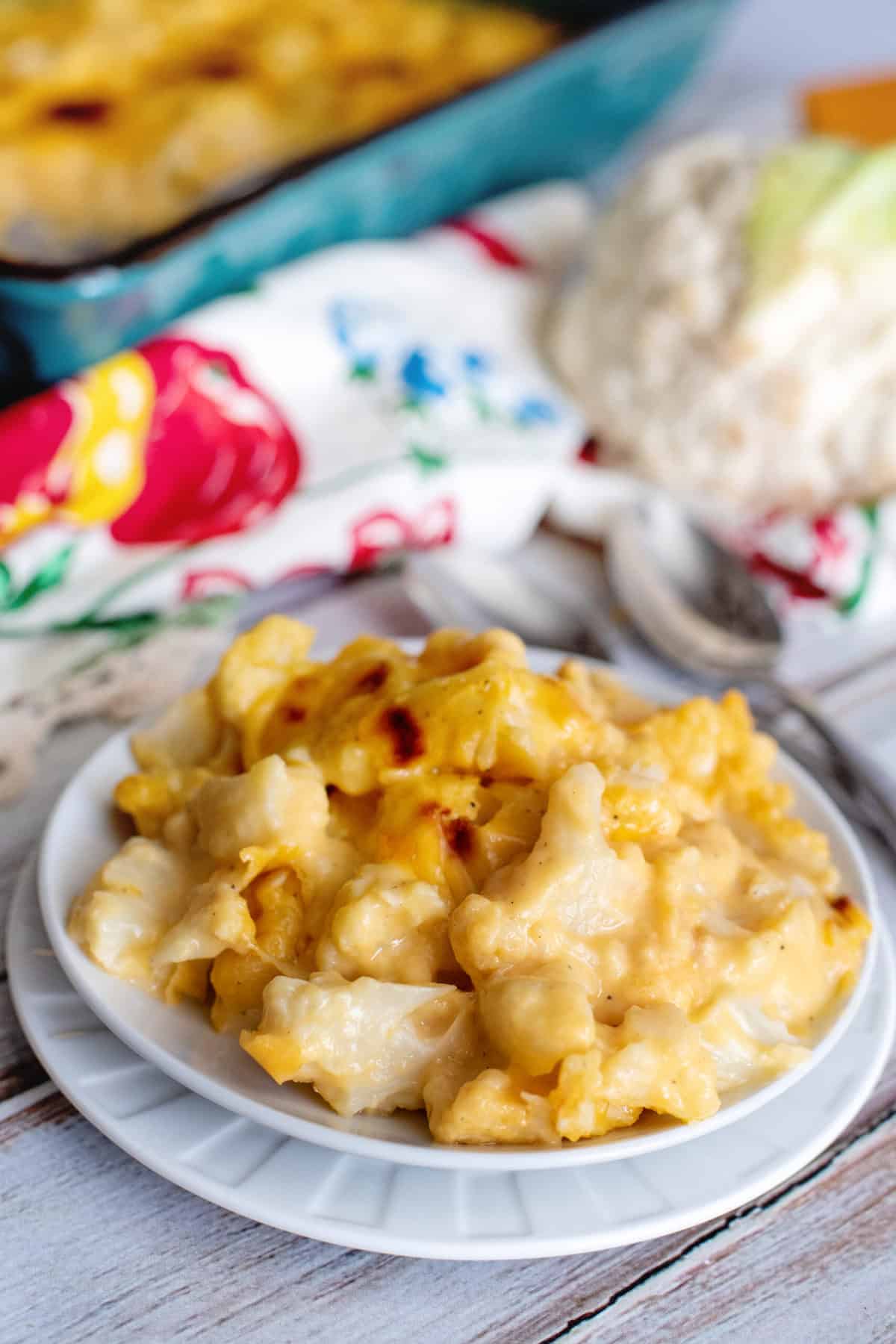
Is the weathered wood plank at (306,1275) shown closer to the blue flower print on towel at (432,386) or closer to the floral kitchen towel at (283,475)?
the floral kitchen towel at (283,475)

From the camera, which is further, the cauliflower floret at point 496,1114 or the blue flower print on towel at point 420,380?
the blue flower print on towel at point 420,380

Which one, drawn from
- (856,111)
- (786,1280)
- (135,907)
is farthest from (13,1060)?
(856,111)

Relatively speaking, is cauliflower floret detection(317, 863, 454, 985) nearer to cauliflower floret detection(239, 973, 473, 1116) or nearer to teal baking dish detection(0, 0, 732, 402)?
cauliflower floret detection(239, 973, 473, 1116)

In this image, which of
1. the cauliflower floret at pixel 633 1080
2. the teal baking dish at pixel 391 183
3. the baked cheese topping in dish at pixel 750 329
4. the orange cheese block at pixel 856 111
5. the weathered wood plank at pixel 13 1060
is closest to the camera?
the cauliflower floret at pixel 633 1080

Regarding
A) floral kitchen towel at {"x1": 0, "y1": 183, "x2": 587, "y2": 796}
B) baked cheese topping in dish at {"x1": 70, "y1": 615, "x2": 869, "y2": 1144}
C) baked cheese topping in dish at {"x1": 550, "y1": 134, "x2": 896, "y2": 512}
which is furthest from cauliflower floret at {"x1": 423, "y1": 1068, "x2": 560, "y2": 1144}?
baked cheese topping in dish at {"x1": 550, "y1": 134, "x2": 896, "y2": 512}

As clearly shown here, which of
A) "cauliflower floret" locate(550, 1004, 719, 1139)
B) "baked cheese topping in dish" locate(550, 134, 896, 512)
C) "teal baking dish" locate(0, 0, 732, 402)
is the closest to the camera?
"cauliflower floret" locate(550, 1004, 719, 1139)

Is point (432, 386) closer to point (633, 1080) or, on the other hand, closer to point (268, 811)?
point (268, 811)

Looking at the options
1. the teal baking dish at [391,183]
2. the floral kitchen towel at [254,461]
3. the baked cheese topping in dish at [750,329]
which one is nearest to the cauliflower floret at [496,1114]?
the floral kitchen towel at [254,461]

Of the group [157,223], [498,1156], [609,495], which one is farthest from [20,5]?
[498,1156]

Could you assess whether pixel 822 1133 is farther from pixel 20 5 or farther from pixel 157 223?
pixel 20 5
